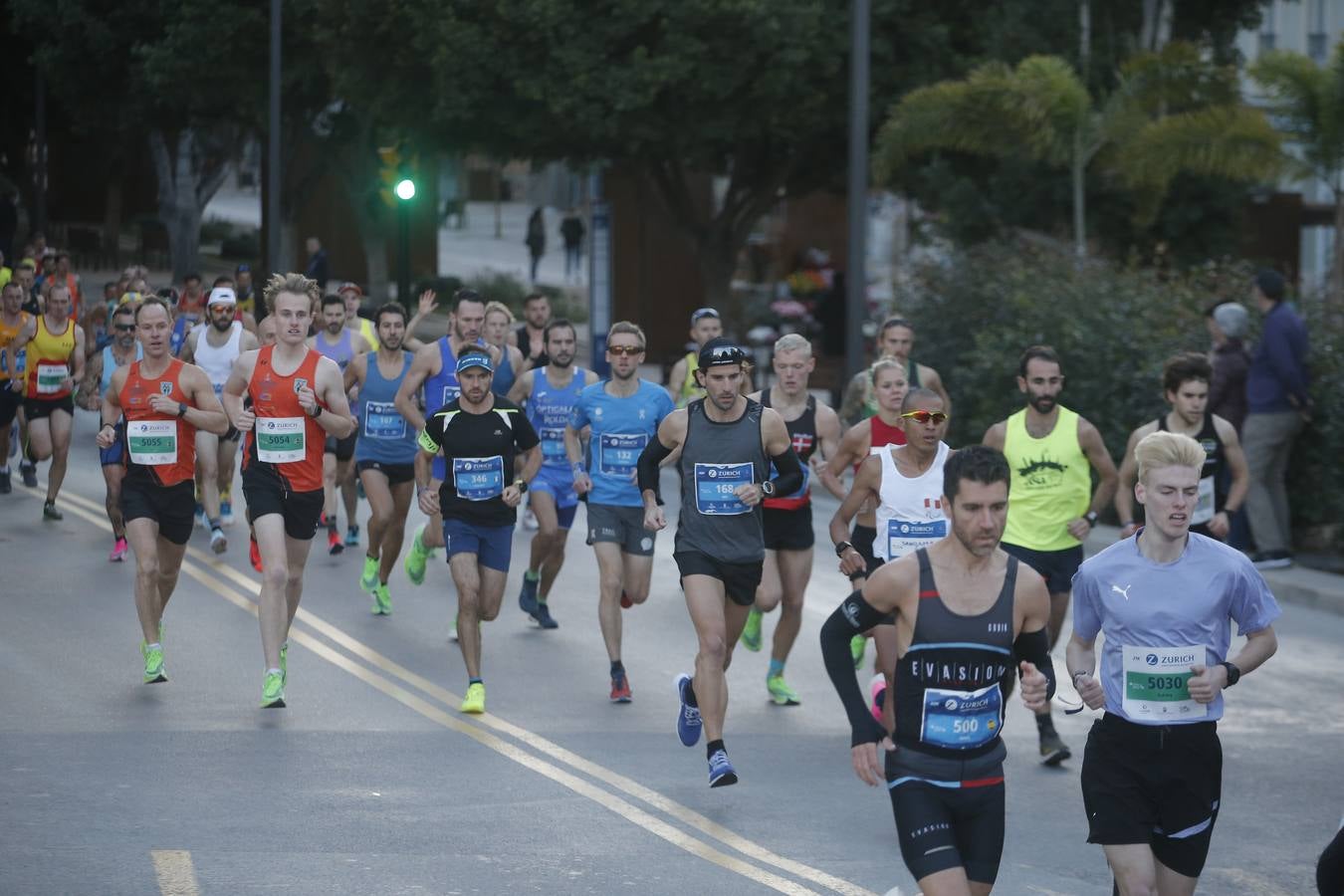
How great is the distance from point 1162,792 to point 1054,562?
12.8ft

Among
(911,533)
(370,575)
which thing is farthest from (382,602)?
(911,533)

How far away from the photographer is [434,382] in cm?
1405

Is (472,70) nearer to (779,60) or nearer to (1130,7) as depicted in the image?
(779,60)

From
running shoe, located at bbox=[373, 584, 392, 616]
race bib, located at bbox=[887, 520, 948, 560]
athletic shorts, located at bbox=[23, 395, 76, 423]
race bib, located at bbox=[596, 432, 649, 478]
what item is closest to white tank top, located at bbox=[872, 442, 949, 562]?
race bib, located at bbox=[887, 520, 948, 560]

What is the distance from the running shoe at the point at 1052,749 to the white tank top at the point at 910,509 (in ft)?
3.57

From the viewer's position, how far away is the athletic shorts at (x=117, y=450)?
11.8 meters

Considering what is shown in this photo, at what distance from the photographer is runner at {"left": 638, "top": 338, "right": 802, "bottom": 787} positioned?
9.33m

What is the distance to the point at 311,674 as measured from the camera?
11.5 metres

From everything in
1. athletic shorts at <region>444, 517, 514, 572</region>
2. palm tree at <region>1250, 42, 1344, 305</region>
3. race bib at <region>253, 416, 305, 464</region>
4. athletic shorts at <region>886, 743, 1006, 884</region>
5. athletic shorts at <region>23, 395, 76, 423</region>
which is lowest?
athletic shorts at <region>886, 743, 1006, 884</region>

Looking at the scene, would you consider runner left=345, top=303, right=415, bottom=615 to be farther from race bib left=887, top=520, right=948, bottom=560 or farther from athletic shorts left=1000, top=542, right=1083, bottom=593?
athletic shorts left=1000, top=542, right=1083, bottom=593

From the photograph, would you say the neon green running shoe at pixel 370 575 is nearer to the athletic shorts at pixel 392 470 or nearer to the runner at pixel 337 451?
the athletic shorts at pixel 392 470

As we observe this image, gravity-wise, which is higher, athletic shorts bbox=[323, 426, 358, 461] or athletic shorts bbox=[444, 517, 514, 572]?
athletic shorts bbox=[323, 426, 358, 461]

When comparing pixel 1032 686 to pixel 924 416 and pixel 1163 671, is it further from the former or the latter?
pixel 924 416

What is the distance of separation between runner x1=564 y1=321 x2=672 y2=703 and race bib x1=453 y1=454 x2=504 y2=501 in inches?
20.0
